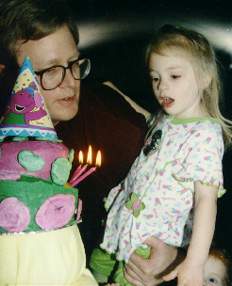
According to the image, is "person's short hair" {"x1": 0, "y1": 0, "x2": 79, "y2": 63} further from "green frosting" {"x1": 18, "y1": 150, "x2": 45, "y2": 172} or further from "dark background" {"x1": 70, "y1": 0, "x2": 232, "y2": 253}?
"green frosting" {"x1": 18, "y1": 150, "x2": 45, "y2": 172}

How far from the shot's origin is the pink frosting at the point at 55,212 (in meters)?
1.01

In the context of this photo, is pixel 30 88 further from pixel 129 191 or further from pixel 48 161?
pixel 129 191

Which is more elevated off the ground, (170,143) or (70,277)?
(170,143)

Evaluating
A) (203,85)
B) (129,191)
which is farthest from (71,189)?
(203,85)

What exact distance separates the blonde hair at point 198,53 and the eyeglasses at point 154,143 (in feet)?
0.55

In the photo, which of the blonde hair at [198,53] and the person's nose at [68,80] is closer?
the blonde hair at [198,53]

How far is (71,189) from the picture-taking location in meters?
1.06

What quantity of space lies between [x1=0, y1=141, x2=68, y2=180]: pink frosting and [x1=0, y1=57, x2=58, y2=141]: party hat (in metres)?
0.04

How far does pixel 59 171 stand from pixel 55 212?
100mm

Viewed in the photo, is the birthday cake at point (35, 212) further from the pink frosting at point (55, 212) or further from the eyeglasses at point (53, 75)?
the eyeglasses at point (53, 75)

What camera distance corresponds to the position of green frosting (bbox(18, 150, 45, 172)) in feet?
3.30

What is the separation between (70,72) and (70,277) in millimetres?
703

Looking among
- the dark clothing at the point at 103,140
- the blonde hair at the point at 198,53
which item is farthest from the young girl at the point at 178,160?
the dark clothing at the point at 103,140

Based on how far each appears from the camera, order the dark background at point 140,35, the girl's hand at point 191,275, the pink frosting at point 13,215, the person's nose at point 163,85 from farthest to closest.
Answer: the dark background at point 140,35 < the person's nose at point 163,85 < the girl's hand at point 191,275 < the pink frosting at point 13,215
